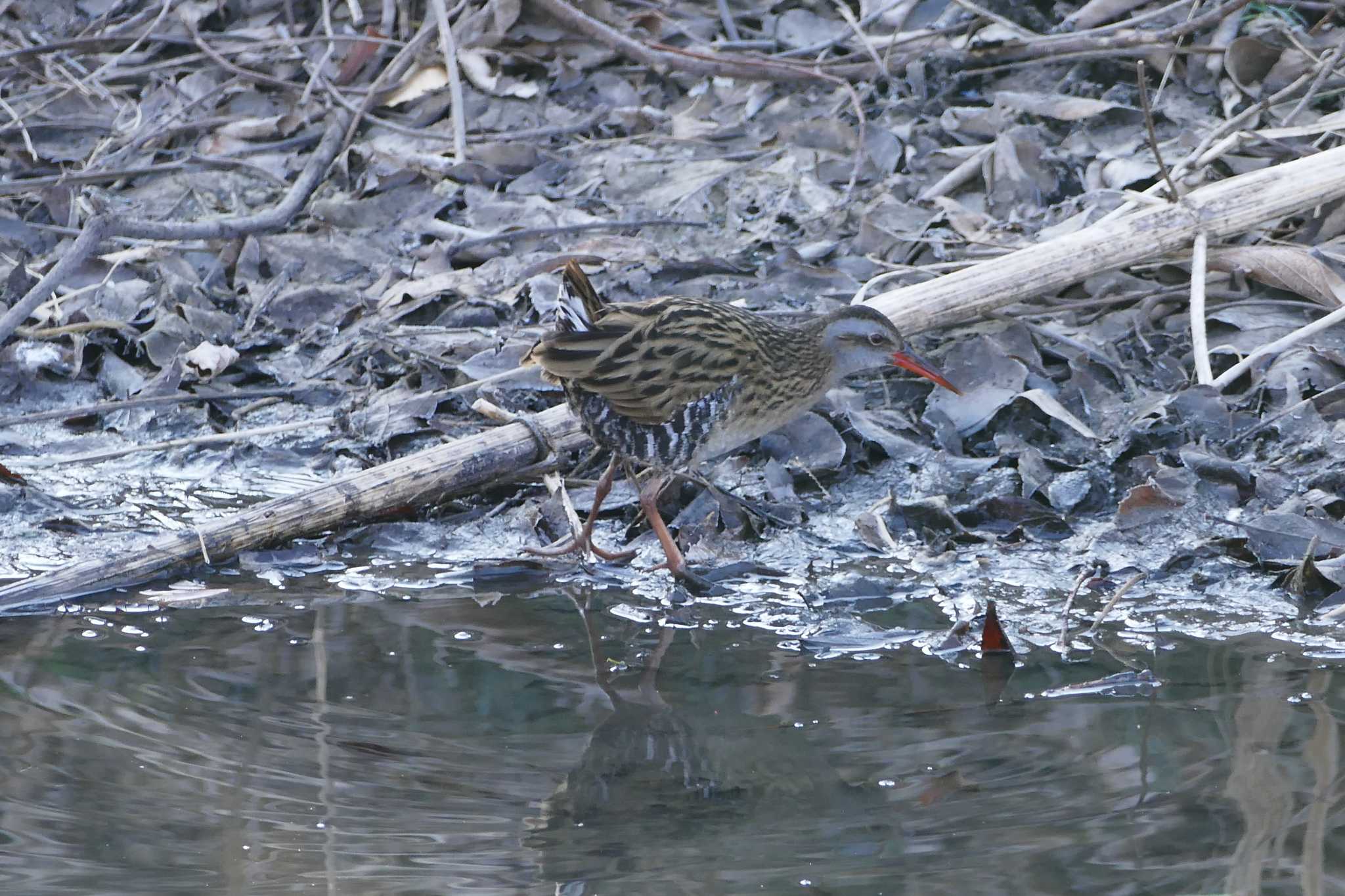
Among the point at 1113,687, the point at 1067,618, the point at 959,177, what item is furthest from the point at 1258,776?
the point at 959,177

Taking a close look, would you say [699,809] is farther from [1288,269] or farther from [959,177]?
[959,177]

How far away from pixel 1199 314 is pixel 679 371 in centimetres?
166

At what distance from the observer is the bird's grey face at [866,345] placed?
171 inches

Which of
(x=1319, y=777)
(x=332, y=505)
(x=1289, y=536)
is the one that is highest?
(x=1319, y=777)

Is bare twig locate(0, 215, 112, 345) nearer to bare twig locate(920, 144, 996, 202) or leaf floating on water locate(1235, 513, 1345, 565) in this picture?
bare twig locate(920, 144, 996, 202)

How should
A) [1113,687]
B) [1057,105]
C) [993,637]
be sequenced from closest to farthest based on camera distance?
[1113,687]
[993,637]
[1057,105]

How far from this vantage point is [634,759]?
3.03m

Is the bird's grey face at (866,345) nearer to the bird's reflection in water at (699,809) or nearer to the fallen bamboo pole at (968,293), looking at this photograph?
the fallen bamboo pole at (968,293)

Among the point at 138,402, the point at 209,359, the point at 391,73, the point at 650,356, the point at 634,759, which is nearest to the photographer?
the point at 634,759

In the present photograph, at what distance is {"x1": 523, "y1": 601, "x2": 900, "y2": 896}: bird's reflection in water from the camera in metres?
2.54

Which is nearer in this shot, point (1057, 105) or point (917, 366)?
point (917, 366)

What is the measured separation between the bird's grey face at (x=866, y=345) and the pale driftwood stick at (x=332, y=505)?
812mm

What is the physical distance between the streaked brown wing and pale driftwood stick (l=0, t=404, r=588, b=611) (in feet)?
1.18

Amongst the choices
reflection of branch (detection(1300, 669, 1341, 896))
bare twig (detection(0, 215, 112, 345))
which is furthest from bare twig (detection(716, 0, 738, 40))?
reflection of branch (detection(1300, 669, 1341, 896))
